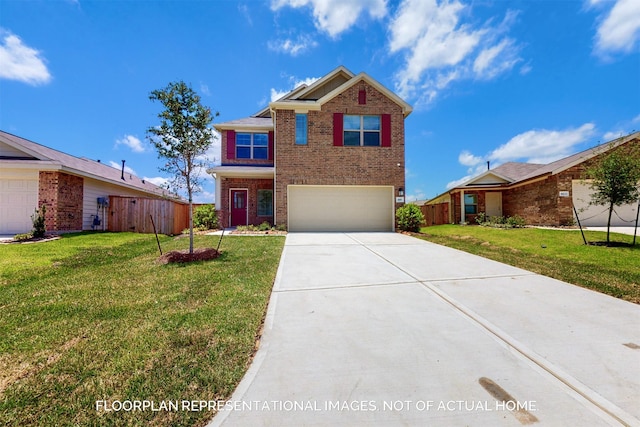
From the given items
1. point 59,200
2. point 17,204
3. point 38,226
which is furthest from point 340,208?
point 17,204

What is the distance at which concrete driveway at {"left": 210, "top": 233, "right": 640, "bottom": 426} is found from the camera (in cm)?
168

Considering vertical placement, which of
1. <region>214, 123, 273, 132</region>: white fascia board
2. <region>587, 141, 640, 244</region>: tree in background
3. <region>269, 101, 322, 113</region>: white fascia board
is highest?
<region>269, 101, 322, 113</region>: white fascia board

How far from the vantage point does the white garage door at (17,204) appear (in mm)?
10539

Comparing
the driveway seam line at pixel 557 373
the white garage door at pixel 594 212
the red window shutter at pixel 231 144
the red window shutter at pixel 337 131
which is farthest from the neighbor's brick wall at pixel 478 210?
the driveway seam line at pixel 557 373

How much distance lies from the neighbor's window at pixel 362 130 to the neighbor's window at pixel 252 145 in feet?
16.7

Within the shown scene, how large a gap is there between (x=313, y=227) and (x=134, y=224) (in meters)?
8.66

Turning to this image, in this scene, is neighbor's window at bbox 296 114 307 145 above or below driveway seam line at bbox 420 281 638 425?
above

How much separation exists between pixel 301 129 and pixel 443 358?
11708 mm

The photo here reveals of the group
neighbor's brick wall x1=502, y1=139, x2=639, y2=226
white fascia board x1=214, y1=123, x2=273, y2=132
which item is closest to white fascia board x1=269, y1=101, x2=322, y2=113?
white fascia board x1=214, y1=123, x2=273, y2=132

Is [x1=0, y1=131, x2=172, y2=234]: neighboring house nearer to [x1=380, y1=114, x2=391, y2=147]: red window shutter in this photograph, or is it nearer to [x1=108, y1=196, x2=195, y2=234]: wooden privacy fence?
[x1=108, y1=196, x2=195, y2=234]: wooden privacy fence

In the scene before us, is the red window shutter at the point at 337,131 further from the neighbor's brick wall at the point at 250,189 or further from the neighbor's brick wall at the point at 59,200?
the neighbor's brick wall at the point at 59,200

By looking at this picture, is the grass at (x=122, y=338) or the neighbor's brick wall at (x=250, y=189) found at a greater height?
the neighbor's brick wall at (x=250, y=189)

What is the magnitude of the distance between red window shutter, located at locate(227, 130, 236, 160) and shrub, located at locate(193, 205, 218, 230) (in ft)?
11.5

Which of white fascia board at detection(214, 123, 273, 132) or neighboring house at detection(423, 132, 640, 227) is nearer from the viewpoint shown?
neighboring house at detection(423, 132, 640, 227)
